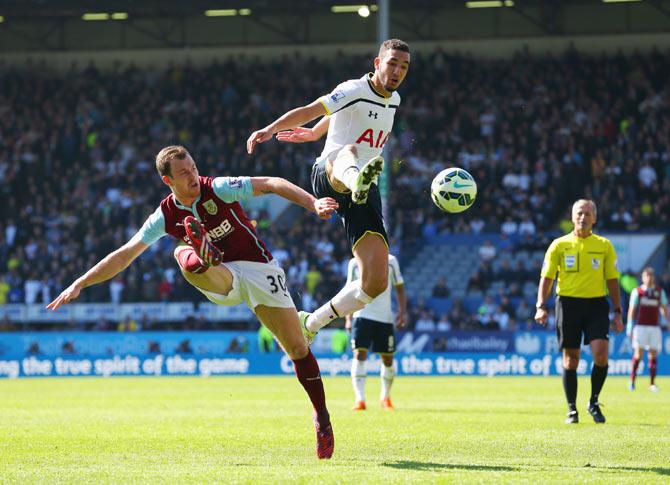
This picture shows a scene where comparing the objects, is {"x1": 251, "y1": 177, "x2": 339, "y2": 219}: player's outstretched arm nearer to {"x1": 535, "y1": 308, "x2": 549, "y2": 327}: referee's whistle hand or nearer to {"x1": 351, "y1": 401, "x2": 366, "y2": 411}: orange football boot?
{"x1": 535, "y1": 308, "x2": 549, "y2": 327}: referee's whistle hand

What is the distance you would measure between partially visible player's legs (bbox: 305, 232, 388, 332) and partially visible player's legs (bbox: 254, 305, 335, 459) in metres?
1.02

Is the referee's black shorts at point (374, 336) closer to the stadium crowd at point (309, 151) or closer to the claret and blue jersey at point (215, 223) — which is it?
the claret and blue jersey at point (215, 223)

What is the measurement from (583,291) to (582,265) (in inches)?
11.4

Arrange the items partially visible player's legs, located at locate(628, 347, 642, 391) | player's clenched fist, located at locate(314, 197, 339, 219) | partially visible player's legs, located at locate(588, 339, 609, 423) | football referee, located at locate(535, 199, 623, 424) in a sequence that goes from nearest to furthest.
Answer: player's clenched fist, located at locate(314, 197, 339, 219)
partially visible player's legs, located at locate(588, 339, 609, 423)
football referee, located at locate(535, 199, 623, 424)
partially visible player's legs, located at locate(628, 347, 642, 391)

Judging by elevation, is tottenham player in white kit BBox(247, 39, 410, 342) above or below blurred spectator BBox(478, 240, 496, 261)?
above

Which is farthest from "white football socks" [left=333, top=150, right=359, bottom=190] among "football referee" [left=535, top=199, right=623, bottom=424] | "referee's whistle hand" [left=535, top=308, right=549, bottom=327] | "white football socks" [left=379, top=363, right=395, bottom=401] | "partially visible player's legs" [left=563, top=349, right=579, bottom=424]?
"white football socks" [left=379, top=363, right=395, bottom=401]

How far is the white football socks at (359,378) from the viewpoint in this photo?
1580 centimetres

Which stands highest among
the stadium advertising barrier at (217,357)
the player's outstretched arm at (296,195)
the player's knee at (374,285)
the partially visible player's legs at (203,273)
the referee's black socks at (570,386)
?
the player's outstretched arm at (296,195)

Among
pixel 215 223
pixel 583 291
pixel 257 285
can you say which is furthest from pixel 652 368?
pixel 215 223

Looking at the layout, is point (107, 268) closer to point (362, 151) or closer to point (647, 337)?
point (362, 151)

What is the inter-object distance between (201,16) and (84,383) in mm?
21337

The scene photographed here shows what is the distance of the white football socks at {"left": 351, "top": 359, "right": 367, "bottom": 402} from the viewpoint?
15.8 m

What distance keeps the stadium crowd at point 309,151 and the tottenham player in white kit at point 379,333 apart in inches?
550

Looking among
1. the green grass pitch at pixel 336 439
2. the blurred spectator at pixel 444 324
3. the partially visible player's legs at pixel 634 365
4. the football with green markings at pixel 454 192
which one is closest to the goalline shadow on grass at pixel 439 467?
the green grass pitch at pixel 336 439
